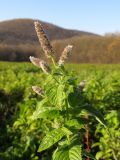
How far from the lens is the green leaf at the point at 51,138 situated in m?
2.61

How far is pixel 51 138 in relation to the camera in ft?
8.65

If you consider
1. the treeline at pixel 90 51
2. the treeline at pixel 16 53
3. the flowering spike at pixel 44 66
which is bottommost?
the treeline at pixel 16 53

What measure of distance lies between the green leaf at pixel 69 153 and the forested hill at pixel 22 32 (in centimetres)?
9399

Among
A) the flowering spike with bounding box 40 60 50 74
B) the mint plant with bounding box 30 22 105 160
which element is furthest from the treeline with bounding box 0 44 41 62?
the flowering spike with bounding box 40 60 50 74

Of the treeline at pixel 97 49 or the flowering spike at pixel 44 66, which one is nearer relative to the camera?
the flowering spike at pixel 44 66

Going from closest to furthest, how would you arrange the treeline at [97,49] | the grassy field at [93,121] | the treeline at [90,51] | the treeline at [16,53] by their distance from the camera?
1. the grassy field at [93,121]
2. the treeline at [97,49]
3. the treeline at [90,51]
4. the treeline at [16,53]

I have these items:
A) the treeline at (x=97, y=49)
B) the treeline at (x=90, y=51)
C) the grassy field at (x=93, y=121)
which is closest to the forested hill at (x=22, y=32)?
the treeline at (x=90, y=51)

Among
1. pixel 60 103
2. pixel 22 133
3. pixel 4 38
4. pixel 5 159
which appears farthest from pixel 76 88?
pixel 4 38

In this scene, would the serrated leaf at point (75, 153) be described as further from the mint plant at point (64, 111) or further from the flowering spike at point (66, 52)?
the flowering spike at point (66, 52)

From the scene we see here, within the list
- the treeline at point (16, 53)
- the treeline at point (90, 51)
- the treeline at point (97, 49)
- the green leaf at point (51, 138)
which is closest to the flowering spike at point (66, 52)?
the green leaf at point (51, 138)

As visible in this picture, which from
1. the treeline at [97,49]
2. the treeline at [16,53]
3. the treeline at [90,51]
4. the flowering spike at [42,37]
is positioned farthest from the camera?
the treeline at [16,53]

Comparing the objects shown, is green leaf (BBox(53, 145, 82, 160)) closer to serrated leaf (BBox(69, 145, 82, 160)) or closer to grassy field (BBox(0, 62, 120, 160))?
serrated leaf (BBox(69, 145, 82, 160))

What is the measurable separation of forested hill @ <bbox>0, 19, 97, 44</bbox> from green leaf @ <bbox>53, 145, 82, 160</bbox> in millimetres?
93990

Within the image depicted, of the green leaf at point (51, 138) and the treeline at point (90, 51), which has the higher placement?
the green leaf at point (51, 138)
